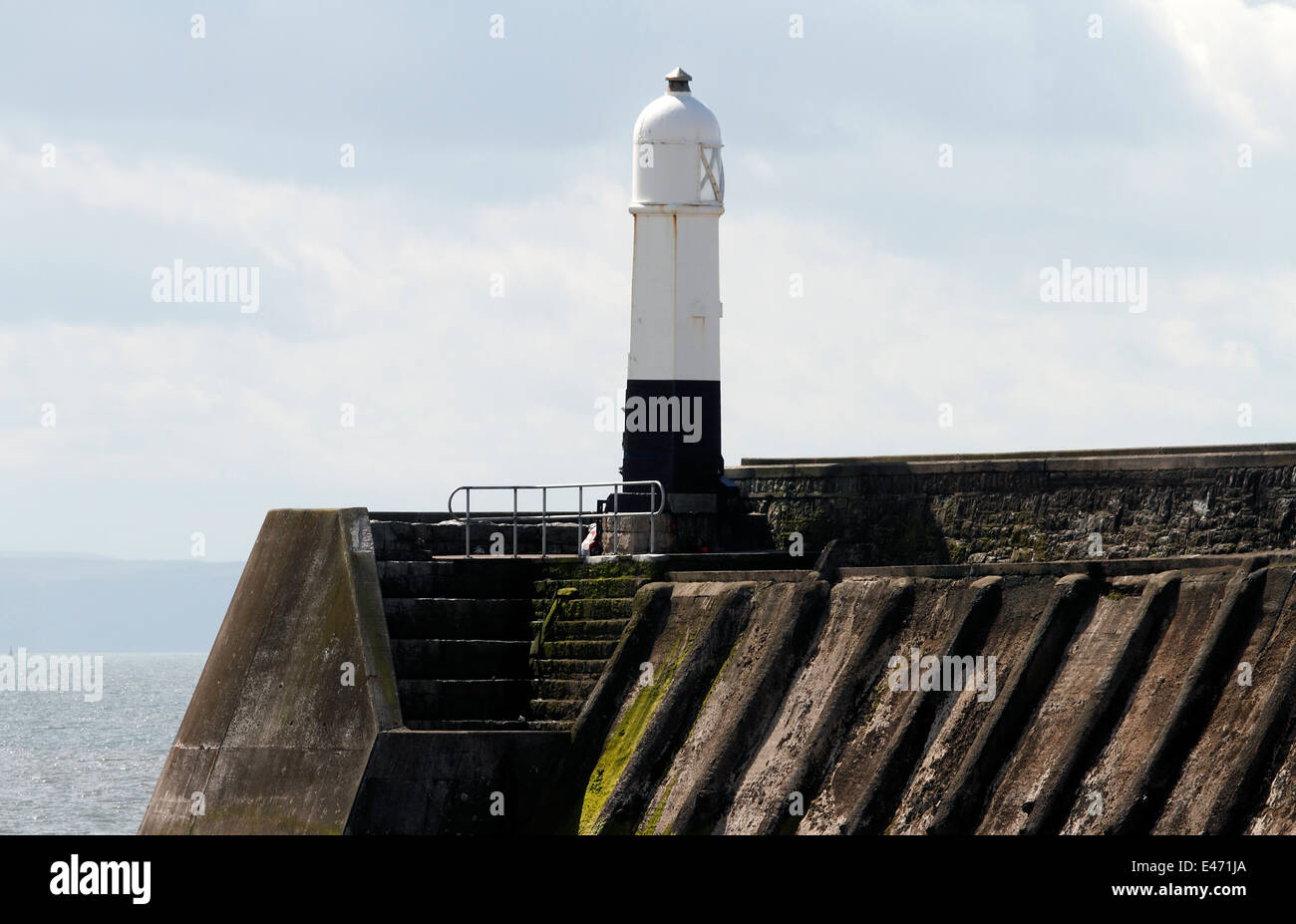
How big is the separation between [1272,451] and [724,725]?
6.33 m

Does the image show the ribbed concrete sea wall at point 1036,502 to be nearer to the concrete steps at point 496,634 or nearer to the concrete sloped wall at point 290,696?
the concrete steps at point 496,634

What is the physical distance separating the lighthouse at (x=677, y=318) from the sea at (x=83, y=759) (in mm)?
21298

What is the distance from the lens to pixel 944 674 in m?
22.7

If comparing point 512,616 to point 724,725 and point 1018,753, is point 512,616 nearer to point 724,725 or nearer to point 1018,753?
point 724,725

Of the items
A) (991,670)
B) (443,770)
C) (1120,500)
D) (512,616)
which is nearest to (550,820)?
(443,770)

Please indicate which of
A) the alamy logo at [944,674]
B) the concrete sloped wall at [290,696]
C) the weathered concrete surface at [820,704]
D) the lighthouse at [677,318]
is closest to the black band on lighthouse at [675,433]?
the lighthouse at [677,318]

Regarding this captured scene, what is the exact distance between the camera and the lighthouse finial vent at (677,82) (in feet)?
98.4

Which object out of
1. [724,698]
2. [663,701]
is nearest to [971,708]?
[724,698]

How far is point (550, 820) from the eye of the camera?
24797mm

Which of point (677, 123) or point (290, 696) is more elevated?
point (677, 123)

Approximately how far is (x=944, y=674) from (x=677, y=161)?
30.5 ft

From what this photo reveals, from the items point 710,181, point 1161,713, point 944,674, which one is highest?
point 710,181

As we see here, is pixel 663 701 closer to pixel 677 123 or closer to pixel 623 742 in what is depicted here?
pixel 623 742
